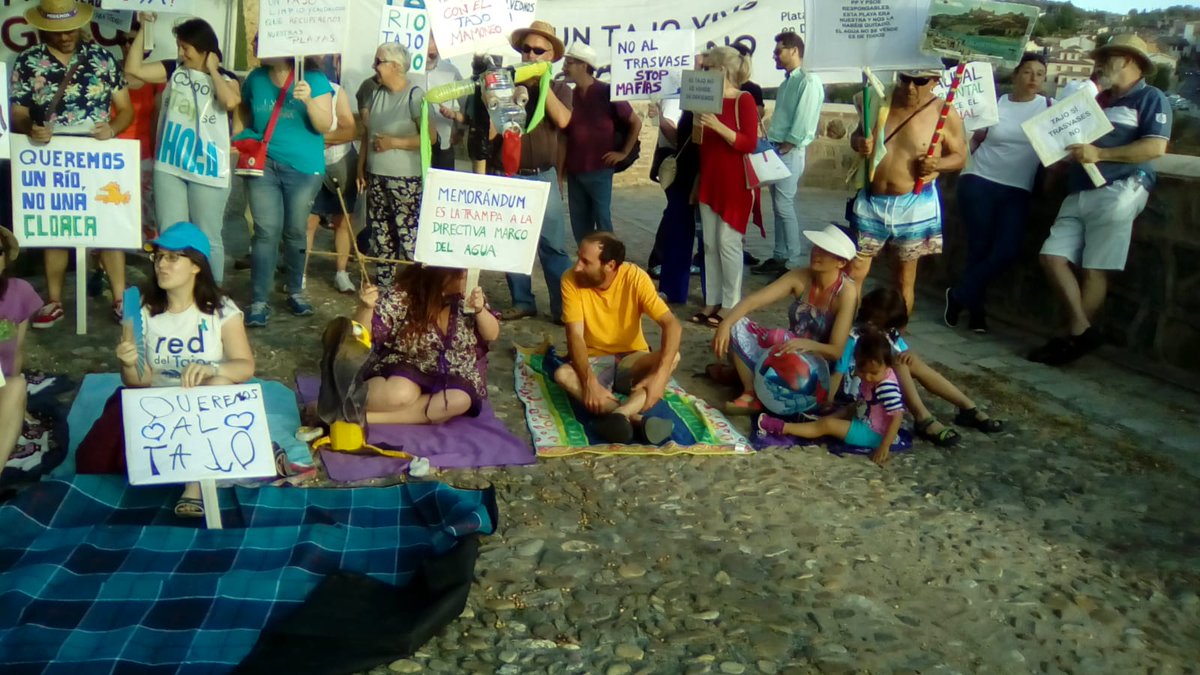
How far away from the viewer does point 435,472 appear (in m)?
4.64

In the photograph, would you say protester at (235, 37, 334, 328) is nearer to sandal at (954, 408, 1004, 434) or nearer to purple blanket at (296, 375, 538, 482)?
purple blanket at (296, 375, 538, 482)

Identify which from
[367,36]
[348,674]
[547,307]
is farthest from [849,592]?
[367,36]

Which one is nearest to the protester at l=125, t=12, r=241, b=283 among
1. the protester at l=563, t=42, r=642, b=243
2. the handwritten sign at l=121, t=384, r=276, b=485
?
the protester at l=563, t=42, r=642, b=243

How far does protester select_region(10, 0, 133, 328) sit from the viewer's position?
5836 mm

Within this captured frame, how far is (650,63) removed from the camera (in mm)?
7078

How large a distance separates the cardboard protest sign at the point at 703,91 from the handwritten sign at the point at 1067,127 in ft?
5.88

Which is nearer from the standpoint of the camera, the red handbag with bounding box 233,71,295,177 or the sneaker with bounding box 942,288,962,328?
the red handbag with bounding box 233,71,295,177

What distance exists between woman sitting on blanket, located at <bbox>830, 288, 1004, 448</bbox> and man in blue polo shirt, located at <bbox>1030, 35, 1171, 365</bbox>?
143 centimetres

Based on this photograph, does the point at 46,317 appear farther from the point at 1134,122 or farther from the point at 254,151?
the point at 1134,122

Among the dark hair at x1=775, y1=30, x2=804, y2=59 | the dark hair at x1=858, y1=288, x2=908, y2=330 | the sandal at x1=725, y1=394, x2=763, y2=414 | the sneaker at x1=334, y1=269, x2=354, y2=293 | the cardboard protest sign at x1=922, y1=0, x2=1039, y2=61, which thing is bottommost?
the sneaker at x1=334, y1=269, x2=354, y2=293

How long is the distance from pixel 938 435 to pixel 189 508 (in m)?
3.40

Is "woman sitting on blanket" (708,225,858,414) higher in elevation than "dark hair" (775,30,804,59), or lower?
lower

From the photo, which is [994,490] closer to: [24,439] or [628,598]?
[628,598]

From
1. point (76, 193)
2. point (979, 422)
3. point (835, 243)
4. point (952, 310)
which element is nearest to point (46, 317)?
point (76, 193)
